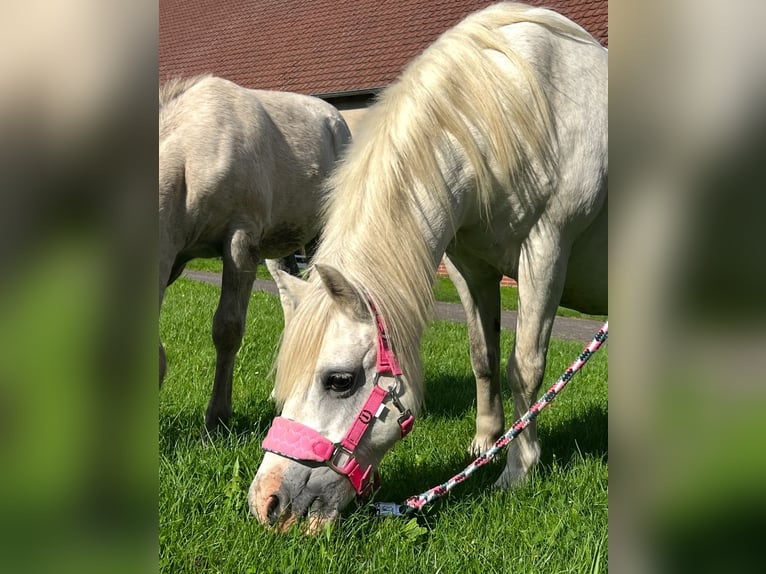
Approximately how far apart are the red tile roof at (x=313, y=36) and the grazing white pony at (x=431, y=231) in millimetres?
9646

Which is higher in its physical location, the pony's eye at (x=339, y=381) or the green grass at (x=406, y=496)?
the pony's eye at (x=339, y=381)

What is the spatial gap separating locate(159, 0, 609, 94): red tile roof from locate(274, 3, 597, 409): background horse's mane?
9.92 metres

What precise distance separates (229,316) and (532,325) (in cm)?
178

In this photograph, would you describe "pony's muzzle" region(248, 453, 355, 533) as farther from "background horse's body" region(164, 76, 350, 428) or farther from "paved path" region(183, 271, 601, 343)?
"paved path" region(183, 271, 601, 343)

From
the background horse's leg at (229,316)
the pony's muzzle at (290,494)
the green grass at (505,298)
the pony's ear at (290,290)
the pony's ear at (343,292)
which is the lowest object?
the green grass at (505,298)

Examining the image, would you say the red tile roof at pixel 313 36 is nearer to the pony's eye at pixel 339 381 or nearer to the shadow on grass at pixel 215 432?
the shadow on grass at pixel 215 432

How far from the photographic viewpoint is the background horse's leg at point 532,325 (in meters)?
3.24

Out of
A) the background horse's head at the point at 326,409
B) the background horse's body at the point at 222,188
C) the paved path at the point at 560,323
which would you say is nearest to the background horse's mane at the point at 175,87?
the background horse's body at the point at 222,188

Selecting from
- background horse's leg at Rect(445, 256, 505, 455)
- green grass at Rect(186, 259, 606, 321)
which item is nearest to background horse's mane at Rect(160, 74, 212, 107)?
background horse's leg at Rect(445, 256, 505, 455)
